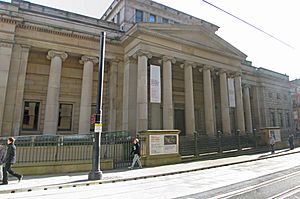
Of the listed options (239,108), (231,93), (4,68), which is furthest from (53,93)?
(239,108)

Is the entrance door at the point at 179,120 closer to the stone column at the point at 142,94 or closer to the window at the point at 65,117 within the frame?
the stone column at the point at 142,94

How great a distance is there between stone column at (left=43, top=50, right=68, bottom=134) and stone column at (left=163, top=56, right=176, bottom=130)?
9.02 metres

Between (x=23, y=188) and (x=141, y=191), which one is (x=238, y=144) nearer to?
(x=141, y=191)

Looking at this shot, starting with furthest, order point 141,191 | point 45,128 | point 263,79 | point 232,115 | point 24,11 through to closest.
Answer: point 263,79 < point 232,115 < point 24,11 < point 45,128 < point 141,191

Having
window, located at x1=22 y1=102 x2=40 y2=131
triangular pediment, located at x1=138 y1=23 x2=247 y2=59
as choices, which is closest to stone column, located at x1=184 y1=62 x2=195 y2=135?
triangular pediment, located at x1=138 y1=23 x2=247 y2=59

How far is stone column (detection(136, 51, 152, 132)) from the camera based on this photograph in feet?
60.6

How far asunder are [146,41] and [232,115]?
17.9 meters

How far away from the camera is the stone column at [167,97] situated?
1992cm

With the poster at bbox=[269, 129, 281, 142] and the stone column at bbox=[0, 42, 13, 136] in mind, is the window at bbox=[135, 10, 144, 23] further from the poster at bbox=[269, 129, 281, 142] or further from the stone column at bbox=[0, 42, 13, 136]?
the poster at bbox=[269, 129, 281, 142]

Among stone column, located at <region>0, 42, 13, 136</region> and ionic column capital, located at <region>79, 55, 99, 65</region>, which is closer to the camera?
stone column, located at <region>0, 42, 13, 136</region>

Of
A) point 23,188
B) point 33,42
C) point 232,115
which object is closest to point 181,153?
point 23,188

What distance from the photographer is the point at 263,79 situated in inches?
1443

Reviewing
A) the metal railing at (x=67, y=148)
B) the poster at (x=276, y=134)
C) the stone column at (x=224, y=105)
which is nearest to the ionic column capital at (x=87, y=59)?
the metal railing at (x=67, y=148)

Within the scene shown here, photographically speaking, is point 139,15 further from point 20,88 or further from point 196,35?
point 20,88
